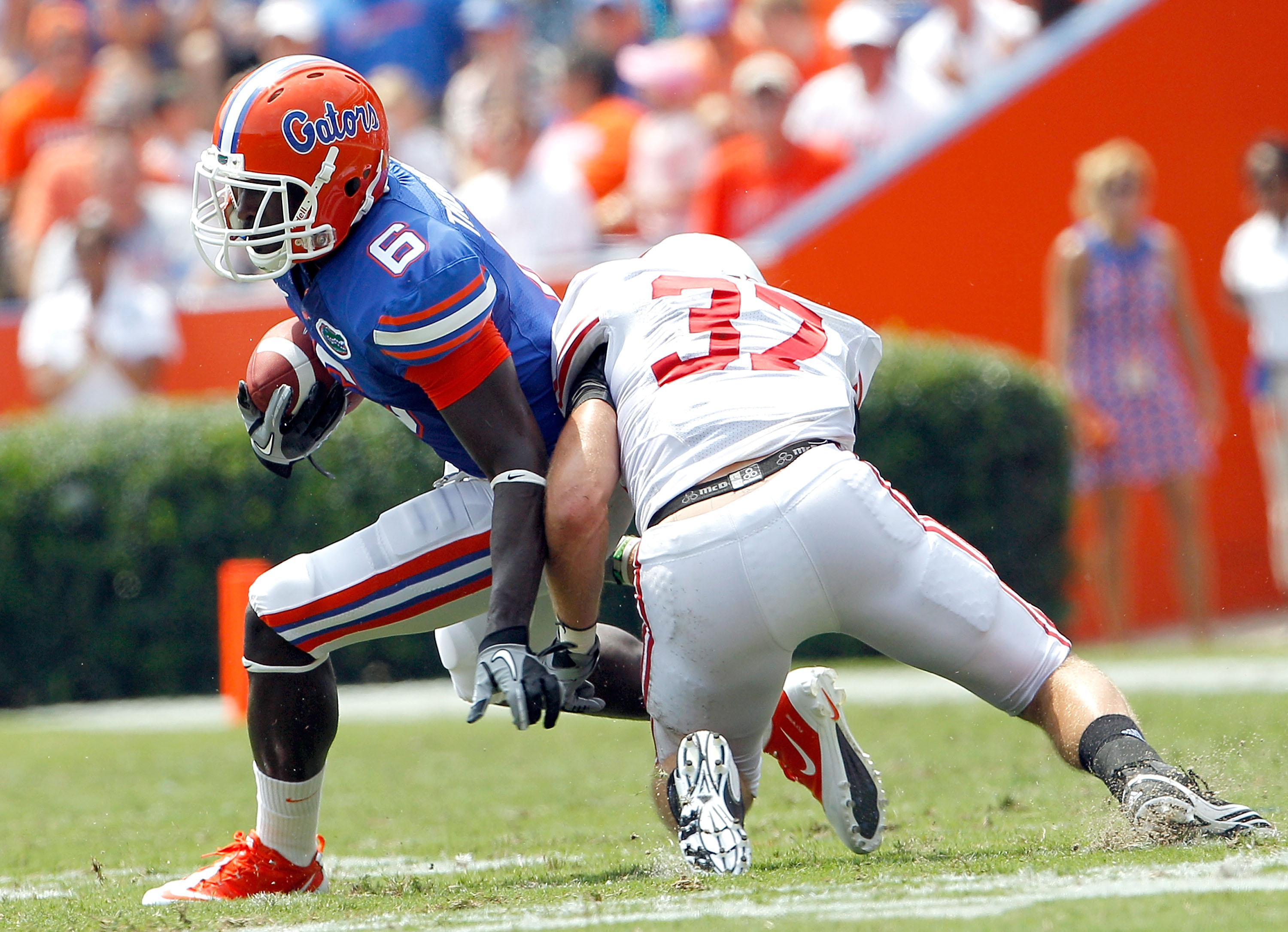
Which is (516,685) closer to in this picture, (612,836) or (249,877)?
(249,877)

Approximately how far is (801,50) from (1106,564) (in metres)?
3.50

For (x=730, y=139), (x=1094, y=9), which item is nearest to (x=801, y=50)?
(x=730, y=139)

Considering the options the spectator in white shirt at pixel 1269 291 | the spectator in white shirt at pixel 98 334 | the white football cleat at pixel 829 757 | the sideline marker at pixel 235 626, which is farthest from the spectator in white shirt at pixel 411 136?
the white football cleat at pixel 829 757

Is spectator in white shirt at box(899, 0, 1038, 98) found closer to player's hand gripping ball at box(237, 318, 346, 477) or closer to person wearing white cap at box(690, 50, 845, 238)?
person wearing white cap at box(690, 50, 845, 238)

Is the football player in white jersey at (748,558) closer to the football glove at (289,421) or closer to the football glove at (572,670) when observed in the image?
the football glove at (572,670)

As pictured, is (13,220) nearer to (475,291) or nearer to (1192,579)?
(1192,579)

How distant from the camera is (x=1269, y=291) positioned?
8.59 metres

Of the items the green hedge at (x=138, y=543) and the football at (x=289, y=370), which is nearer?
the football at (x=289, y=370)

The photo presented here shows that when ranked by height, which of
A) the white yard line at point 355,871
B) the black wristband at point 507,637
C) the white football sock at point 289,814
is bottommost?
the white yard line at point 355,871

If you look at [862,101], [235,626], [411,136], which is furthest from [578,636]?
[411,136]

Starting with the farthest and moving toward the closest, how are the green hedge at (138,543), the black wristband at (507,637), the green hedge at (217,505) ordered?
the green hedge at (138,543) < the green hedge at (217,505) < the black wristband at (507,637)

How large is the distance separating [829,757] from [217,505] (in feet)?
17.6

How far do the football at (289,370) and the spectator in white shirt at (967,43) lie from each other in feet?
19.6

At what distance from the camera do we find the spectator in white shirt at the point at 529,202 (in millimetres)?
9391
